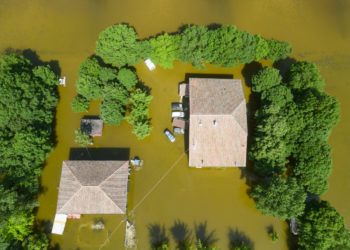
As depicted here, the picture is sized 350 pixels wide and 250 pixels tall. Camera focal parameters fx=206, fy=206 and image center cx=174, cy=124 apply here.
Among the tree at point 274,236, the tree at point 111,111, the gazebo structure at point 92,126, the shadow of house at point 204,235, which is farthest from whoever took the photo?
the gazebo structure at point 92,126

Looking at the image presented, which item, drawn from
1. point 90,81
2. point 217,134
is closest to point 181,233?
point 217,134

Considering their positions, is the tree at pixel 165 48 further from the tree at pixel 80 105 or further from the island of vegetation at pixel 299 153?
the island of vegetation at pixel 299 153

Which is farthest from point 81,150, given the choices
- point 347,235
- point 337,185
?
point 337,185

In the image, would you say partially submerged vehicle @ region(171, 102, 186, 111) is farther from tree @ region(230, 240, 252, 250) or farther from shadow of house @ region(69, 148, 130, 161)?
tree @ region(230, 240, 252, 250)

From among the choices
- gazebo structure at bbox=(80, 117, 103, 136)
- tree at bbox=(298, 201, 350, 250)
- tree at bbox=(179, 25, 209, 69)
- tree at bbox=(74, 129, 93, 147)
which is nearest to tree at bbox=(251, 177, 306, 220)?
tree at bbox=(298, 201, 350, 250)

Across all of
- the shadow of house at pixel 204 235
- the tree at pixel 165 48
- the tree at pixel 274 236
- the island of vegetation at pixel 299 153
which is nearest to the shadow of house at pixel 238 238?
the shadow of house at pixel 204 235

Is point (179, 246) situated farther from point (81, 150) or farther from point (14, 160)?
point (14, 160)

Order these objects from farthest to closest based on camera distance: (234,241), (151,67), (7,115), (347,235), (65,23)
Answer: (65,23), (151,67), (234,241), (7,115), (347,235)
